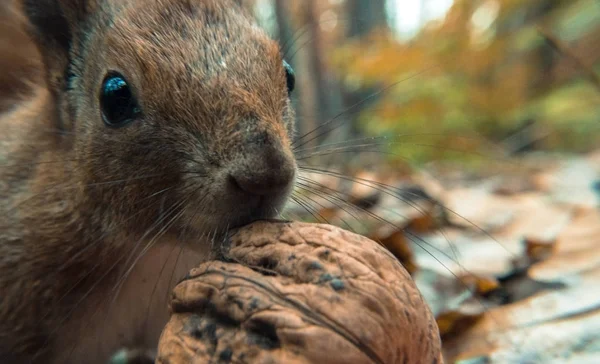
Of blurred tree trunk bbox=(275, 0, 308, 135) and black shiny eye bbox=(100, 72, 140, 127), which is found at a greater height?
blurred tree trunk bbox=(275, 0, 308, 135)

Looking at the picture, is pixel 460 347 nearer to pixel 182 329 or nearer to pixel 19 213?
pixel 182 329

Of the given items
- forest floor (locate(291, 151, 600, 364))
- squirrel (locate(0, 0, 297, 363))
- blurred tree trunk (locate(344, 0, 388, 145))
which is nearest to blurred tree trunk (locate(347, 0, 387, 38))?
blurred tree trunk (locate(344, 0, 388, 145))

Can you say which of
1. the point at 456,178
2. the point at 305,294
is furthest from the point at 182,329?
the point at 456,178

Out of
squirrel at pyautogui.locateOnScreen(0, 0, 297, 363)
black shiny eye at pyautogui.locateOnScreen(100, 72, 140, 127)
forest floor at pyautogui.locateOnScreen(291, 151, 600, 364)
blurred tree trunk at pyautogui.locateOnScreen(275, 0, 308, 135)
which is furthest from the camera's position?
blurred tree trunk at pyautogui.locateOnScreen(275, 0, 308, 135)

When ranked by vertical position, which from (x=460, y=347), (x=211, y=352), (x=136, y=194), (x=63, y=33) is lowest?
(x=460, y=347)

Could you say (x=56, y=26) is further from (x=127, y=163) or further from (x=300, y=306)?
(x=300, y=306)

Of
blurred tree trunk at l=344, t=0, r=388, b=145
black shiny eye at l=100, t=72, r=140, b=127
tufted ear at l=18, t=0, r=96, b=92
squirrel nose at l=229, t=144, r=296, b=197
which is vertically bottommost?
squirrel nose at l=229, t=144, r=296, b=197

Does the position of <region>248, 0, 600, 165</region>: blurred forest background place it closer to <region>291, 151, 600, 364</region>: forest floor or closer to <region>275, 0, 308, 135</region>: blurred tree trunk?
<region>275, 0, 308, 135</region>: blurred tree trunk

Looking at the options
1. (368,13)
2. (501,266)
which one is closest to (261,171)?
(501,266)
